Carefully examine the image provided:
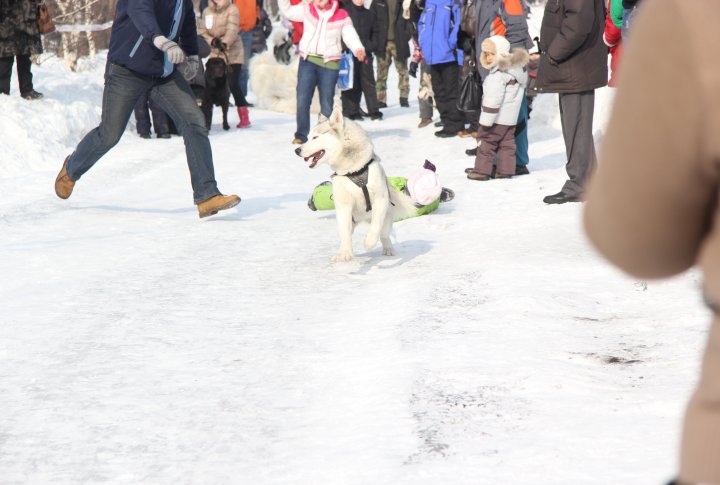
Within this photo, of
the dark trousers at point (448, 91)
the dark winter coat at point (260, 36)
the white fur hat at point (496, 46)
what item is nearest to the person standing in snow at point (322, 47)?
the dark trousers at point (448, 91)

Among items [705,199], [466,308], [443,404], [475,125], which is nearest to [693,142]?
[705,199]

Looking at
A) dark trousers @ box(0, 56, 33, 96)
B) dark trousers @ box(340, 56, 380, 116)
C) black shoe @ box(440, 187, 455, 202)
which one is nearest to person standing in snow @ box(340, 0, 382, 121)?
dark trousers @ box(340, 56, 380, 116)

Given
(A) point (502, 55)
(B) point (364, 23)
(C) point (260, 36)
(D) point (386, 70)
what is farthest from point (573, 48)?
(C) point (260, 36)

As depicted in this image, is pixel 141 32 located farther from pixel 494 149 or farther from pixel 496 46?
pixel 494 149

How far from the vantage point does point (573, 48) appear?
24.9ft

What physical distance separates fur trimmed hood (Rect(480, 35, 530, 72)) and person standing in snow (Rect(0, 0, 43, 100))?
5.54 meters

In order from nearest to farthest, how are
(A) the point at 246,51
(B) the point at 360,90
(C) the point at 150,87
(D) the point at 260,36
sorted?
(C) the point at 150,87, (B) the point at 360,90, (A) the point at 246,51, (D) the point at 260,36

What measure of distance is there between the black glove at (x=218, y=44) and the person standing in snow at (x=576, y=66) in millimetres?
6537

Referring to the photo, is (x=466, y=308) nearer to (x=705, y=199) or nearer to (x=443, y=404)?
(x=443, y=404)

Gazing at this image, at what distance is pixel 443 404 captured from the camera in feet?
11.5

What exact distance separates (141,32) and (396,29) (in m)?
9.01

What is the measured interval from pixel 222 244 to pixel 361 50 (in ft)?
15.8

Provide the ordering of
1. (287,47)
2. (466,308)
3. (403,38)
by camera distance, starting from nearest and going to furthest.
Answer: (466,308)
(403,38)
(287,47)

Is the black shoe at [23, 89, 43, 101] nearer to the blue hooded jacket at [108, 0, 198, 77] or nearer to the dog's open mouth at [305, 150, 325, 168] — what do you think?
the blue hooded jacket at [108, 0, 198, 77]
